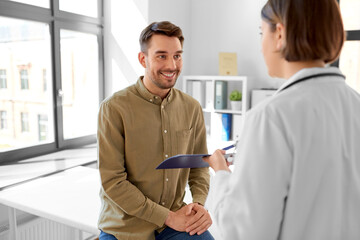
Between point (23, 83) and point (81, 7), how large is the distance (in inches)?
37.7

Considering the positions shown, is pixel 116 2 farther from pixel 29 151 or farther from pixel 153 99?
pixel 153 99

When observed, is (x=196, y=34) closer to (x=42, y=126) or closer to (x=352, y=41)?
(x=352, y=41)

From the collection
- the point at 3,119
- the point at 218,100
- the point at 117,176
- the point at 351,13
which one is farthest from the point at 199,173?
the point at 351,13

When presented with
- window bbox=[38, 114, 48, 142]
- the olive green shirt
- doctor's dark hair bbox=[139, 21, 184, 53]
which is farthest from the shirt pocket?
window bbox=[38, 114, 48, 142]

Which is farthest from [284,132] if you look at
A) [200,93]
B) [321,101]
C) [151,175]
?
[200,93]

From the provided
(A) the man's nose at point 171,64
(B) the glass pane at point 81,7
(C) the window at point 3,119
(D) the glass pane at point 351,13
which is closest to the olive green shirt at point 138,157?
(A) the man's nose at point 171,64

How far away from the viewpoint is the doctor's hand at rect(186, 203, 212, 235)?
1366 millimetres

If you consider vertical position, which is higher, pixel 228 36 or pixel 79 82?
pixel 228 36

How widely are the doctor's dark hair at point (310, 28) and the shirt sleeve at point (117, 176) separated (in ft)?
2.66

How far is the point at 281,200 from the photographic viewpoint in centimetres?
69

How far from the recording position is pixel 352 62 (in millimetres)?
3191

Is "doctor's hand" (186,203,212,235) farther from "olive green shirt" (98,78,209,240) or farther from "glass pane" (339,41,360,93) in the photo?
"glass pane" (339,41,360,93)

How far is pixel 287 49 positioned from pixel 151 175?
0.84 meters

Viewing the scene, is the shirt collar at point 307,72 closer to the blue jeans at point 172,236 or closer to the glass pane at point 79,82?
the blue jeans at point 172,236
